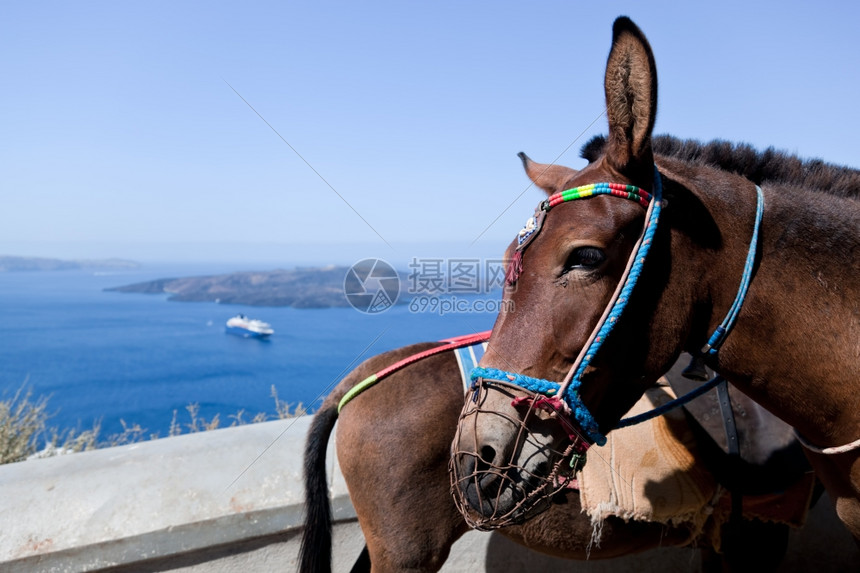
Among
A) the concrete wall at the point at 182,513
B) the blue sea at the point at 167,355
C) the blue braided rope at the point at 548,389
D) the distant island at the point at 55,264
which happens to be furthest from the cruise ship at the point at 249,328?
the distant island at the point at 55,264

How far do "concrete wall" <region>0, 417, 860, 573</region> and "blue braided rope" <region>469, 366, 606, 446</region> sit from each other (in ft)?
6.07

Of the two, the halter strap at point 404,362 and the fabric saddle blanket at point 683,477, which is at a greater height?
the halter strap at point 404,362

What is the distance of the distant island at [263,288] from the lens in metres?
15.4

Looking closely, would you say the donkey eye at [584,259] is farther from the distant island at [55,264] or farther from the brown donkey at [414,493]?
the distant island at [55,264]

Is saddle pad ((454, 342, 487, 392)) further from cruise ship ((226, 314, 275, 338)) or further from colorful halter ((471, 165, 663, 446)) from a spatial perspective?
cruise ship ((226, 314, 275, 338))

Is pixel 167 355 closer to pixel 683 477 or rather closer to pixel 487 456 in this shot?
pixel 683 477

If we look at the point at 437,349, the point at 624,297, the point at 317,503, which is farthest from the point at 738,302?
the point at 317,503

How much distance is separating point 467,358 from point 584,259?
1.08 meters

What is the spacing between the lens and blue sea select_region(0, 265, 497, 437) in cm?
773

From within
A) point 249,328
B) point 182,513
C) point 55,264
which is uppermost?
point 182,513

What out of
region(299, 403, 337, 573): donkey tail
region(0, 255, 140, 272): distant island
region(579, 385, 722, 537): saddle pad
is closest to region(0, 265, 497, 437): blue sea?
region(299, 403, 337, 573): donkey tail

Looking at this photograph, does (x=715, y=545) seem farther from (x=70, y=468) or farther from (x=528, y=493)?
(x=70, y=468)

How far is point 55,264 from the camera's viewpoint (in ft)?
103

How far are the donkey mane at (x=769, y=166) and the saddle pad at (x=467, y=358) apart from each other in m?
1.08
